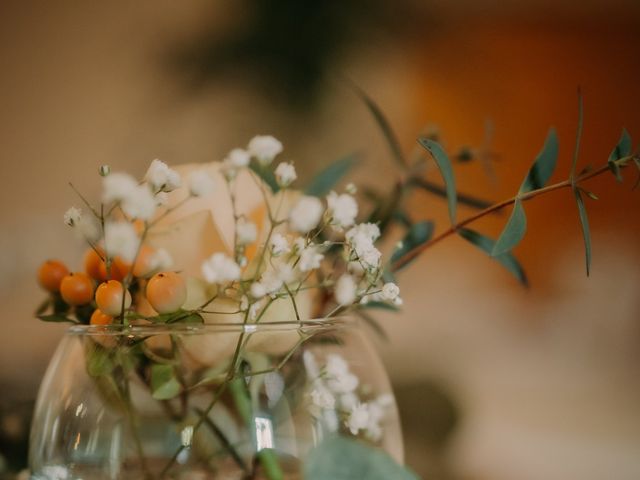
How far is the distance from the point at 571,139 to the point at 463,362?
0.34 m

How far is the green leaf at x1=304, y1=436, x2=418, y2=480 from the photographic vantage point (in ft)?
0.96

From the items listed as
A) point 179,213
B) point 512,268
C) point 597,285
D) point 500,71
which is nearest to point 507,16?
point 500,71

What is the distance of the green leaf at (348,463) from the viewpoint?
0.96 ft

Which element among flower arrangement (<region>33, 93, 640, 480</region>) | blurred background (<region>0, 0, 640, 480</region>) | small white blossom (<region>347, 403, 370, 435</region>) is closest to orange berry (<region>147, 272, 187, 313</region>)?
flower arrangement (<region>33, 93, 640, 480</region>)

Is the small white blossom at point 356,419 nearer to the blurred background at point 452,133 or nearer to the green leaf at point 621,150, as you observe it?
the green leaf at point 621,150

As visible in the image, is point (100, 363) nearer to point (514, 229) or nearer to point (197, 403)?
point (197, 403)

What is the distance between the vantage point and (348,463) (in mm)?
299

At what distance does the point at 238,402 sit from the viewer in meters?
0.29

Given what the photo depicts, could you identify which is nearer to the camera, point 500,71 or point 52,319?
point 52,319

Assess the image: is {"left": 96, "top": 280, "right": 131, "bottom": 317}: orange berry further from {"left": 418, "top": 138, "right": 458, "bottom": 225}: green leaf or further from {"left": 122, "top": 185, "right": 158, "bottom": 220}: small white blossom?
{"left": 418, "top": 138, "right": 458, "bottom": 225}: green leaf

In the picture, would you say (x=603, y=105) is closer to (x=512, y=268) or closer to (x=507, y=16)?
(x=507, y=16)

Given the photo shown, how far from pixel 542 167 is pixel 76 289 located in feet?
0.95

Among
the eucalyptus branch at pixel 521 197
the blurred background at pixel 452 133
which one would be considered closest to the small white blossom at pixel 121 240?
the eucalyptus branch at pixel 521 197

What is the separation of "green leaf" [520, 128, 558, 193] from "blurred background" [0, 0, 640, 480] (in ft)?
1.49
